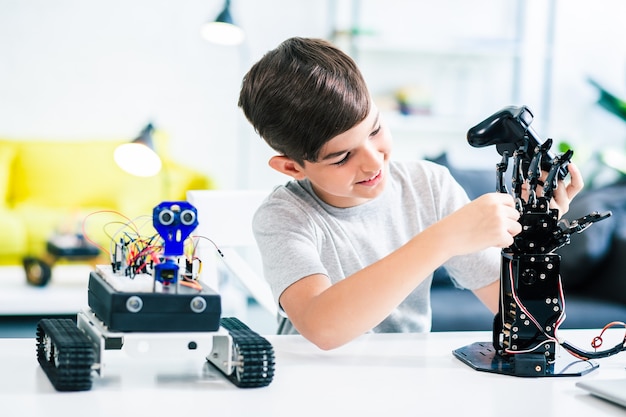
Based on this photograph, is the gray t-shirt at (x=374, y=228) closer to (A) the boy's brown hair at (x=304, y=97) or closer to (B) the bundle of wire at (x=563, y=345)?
(A) the boy's brown hair at (x=304, y=97)

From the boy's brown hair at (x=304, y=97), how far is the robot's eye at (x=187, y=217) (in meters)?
0.35

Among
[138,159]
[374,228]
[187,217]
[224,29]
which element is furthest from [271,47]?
[187,217]

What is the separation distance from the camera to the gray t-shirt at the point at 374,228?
1352 millimetres

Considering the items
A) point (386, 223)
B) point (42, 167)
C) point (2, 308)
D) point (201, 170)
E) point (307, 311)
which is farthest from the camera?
point (201, 170)

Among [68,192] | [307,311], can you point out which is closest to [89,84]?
[68,192]

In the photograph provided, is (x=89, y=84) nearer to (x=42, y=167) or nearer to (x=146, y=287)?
(x=42, y=167)

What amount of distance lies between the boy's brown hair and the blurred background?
130 inches

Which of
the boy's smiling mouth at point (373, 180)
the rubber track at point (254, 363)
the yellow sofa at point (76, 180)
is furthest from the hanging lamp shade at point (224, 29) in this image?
the rubber track at point (254, 363)

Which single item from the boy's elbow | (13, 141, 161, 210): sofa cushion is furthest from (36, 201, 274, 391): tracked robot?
(13, 141, 161, 210): sofa cushion

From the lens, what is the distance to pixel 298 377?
0.99 meters

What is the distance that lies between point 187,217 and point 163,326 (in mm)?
118

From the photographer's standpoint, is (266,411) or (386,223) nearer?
(266,411)

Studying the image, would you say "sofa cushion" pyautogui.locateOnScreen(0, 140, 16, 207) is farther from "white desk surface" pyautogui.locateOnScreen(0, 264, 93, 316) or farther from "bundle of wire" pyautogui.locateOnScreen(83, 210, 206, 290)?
"bundle of wire" pyautogui.locateOnScreen(83, 210, 206, 290)

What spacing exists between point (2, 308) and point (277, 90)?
2.48 m
